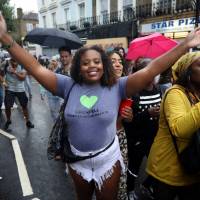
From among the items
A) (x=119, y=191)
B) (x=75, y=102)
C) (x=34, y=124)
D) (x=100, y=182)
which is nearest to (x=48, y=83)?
(x=75, y=102)

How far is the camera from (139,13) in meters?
16.6

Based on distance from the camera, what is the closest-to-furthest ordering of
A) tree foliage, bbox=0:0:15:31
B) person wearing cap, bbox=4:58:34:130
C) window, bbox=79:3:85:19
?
person wearing cap, bbox=4:58:34:130 → window, bbox=79:3:85:19 → tree foliage, bbox=0:0:15:31

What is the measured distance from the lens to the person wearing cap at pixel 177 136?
75.8 inches

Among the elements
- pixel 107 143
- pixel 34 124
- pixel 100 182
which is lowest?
pixel 34 124

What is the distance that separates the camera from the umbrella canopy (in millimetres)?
5229

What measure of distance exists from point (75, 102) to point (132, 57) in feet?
9.61

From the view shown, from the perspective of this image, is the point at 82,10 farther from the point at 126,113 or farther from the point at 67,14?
the point at 126,113

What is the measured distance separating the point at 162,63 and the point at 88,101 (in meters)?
0.58

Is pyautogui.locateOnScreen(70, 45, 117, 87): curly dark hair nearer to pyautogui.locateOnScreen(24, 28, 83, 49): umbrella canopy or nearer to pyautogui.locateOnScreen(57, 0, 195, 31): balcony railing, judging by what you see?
pyautogui.locateOnScreen(24, 28, 83, 49): umbrella canopy

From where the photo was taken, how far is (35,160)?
15.8ft

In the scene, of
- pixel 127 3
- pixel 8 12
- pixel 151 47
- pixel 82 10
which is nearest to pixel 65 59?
pixel 151 47

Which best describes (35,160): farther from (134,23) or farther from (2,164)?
(134,23)

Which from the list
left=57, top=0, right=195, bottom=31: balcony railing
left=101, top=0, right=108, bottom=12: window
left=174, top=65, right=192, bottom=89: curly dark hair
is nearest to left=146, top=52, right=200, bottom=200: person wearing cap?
left=174, top=65, right=192, bottom=89: curly dark hair

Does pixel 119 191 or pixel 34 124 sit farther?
pixel 34 124
